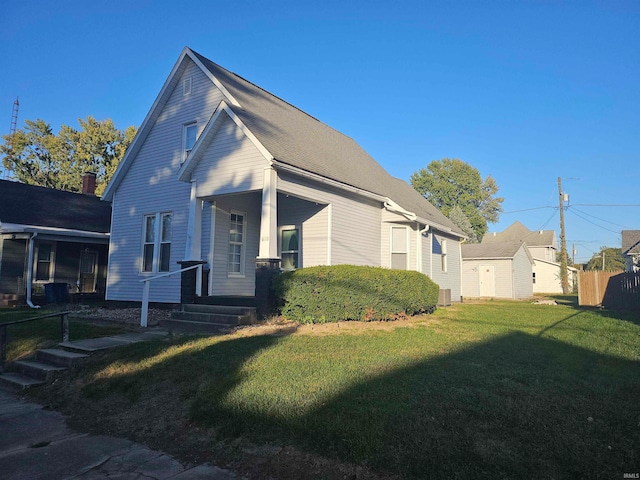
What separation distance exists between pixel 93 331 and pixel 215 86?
27.1 feet

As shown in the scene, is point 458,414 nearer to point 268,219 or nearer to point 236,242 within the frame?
point 268,219

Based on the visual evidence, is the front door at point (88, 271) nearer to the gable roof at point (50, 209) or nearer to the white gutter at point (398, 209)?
the gable roof at point (50, 209)

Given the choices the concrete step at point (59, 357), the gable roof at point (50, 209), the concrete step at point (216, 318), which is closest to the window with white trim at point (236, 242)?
the concrete step at point (216, 318)

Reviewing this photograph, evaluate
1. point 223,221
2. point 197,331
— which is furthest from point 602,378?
point 223,221

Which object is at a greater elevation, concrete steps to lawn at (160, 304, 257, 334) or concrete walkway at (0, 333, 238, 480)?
concrete steps to lawn at (160, 304, 257, 334)

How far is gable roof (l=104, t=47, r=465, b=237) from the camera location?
39.5 ft

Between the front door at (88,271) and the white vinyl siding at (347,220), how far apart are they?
1135 centimetres

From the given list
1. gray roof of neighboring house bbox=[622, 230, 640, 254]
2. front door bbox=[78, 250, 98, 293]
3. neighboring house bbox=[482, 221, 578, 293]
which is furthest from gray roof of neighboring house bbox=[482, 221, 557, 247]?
front door bbox=[78, 250, 98, 293]

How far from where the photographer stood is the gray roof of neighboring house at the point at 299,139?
12125 mm

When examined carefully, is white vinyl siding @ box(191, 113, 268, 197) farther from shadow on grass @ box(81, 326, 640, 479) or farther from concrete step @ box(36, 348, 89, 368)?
shadow on grass @ box(81, 326, 640, 479)

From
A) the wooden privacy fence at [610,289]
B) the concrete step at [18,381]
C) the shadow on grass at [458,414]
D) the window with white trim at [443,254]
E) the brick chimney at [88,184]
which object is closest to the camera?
the shadow on grass at [458,414]

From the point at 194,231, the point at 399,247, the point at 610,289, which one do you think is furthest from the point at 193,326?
the point at 610,289

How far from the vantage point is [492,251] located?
3369 centimetres

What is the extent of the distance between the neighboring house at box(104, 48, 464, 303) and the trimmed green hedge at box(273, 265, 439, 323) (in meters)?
0.94
